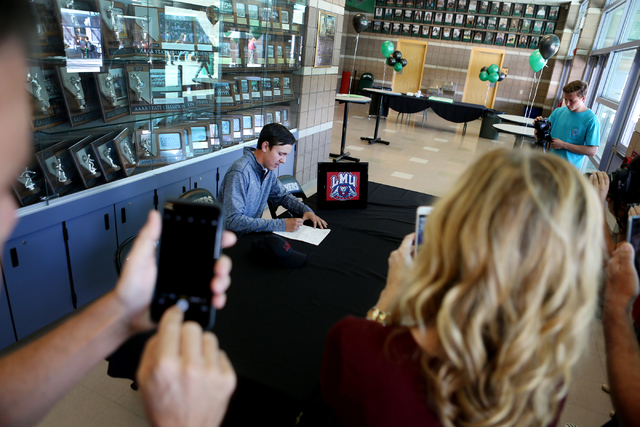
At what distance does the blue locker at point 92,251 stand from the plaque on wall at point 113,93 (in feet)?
2.13

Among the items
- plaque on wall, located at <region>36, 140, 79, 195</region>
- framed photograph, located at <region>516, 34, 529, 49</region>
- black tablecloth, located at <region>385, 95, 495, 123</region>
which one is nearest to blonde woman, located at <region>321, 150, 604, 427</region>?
plaque on wall, located at <region>36, 140, 79, 195</region>

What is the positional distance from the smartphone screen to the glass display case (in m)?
2.37

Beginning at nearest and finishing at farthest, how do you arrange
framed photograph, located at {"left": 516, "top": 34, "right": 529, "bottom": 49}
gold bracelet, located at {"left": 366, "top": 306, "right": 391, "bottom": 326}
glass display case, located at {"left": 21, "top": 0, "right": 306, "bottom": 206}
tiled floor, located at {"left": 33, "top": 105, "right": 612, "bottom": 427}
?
gold bracelet, located at {"left": 366, "top": 306, "right": 391, "bottom": 326}
tiled floor, located at {"left": 33, "top": 105, "right": 612, "bottom": 427}
glass display case, located at {"left": 21, "top": 0, "right": 306, "bottom": 206}
framed photograph, located at {"left": 516, "top": 34, "right": 529, "bottom": 49}

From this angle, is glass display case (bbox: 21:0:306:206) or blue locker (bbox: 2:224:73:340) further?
glass display case (bbox: 21:0:306:206)

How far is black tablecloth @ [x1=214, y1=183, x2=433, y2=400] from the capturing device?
4.02 ft


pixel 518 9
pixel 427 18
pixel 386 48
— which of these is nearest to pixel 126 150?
pixel 386 48

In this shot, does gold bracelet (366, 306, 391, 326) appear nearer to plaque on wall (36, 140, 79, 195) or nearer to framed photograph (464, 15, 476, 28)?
plaque on wall (36, 140, 79, 195)

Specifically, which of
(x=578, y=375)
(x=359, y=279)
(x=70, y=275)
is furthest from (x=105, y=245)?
(x=578, y=375)

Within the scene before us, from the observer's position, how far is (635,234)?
1414 mm

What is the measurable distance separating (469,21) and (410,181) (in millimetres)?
9825

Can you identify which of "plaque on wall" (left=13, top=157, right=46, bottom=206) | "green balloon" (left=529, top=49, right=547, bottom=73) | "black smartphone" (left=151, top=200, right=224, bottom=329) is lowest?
"plaque on wall" (left=13, top=157, right=46, bottom=206)

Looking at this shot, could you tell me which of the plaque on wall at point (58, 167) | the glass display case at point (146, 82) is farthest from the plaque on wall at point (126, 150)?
the plaque on wall at point (58, 167)

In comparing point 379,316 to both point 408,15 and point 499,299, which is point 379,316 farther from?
point 408,15

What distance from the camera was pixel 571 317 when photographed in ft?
2.23
